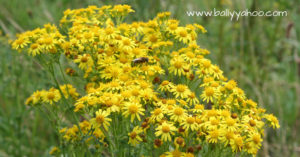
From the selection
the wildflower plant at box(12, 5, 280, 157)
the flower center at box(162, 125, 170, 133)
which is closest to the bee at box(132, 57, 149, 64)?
the wildflower plant at box(12, 5, 280, 157)

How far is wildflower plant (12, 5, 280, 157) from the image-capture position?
1897mm

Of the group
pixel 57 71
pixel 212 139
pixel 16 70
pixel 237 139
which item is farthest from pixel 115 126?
pixel 16 70

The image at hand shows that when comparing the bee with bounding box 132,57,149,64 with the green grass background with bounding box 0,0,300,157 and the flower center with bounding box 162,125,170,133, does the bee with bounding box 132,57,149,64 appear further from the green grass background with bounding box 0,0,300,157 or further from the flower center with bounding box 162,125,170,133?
the green grass background with bounding box 0,0,300,157

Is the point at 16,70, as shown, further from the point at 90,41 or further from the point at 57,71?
the point at 90,41

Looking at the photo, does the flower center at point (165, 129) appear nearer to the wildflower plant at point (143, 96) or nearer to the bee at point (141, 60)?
the wildflower plant at point (143, 96)

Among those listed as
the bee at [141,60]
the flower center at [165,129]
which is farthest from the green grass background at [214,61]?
the flower center at [165,129]

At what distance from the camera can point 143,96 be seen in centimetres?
198

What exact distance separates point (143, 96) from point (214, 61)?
1985 millimetres

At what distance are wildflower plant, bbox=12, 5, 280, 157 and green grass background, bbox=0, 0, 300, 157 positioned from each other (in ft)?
1.93

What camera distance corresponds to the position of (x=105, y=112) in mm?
1854

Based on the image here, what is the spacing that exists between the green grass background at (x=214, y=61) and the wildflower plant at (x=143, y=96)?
59 cm

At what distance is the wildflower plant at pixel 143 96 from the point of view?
1.90 m

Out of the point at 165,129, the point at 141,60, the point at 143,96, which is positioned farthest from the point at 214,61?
the point at 165,129

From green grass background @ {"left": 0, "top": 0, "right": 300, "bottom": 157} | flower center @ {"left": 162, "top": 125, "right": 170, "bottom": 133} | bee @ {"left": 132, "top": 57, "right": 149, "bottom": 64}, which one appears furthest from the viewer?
green grass background @ {"left": 0, "top": 0, "right": 300, "bottom": 157}
